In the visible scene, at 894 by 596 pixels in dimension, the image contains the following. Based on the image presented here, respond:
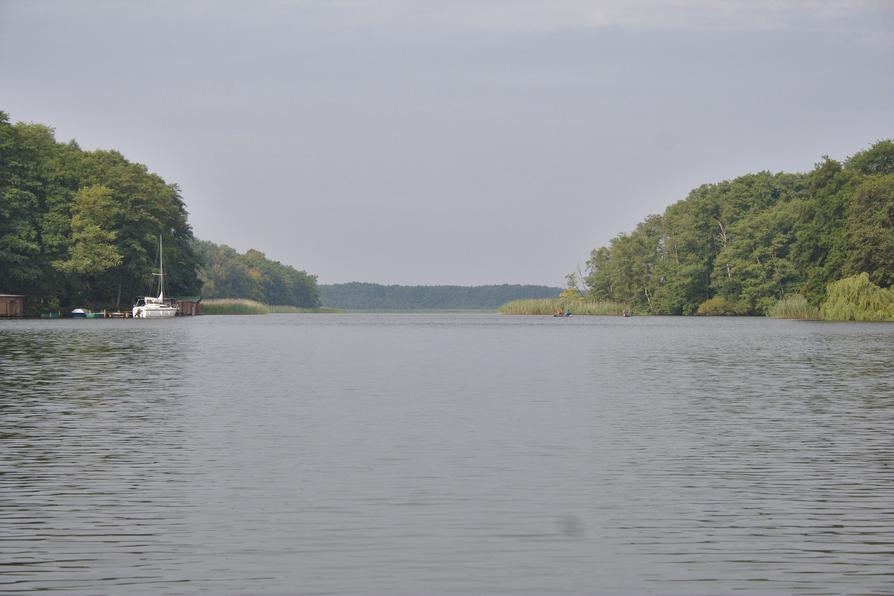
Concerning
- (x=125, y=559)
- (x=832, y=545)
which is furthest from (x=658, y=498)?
(x=125, y=559)

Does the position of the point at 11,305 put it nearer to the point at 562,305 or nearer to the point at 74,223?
the point at 74,223

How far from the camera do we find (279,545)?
11.9 metres

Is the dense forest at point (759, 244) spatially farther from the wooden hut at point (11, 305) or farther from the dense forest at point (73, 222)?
the wooden hut at point (11, 305)

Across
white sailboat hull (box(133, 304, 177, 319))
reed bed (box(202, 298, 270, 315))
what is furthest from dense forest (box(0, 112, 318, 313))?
reed bed (box(202, 298, 270, 315))

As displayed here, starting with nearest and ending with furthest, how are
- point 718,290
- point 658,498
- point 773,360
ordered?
point 658,498, point 773,360, point 718,290

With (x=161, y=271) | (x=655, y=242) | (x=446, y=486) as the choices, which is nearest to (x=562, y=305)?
(x=655, y=242)

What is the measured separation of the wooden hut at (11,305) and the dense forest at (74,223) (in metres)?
1.84

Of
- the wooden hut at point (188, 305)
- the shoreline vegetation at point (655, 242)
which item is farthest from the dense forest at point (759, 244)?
the wooden hut at point (188, 305)

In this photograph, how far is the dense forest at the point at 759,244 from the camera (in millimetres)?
103894

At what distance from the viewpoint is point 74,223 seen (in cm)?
11050

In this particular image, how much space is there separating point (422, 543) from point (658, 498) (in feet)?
13.9

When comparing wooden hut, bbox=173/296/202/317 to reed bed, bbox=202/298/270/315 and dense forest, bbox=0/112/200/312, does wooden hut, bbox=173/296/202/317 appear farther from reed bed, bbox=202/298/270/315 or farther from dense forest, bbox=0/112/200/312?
reed bed, bbox=202/298/270/315

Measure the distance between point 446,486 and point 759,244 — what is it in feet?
442

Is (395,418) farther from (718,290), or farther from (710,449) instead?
(718,290)
